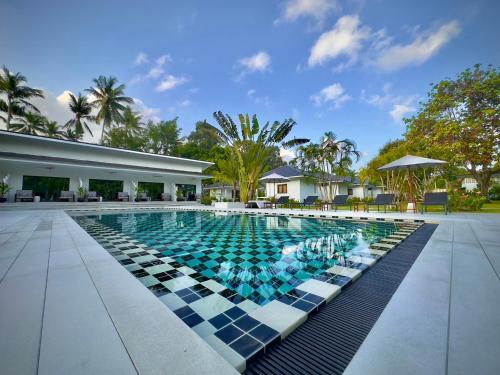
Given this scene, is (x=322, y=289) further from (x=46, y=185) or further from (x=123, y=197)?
(x=46, y=185)

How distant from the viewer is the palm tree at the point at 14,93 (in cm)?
2506

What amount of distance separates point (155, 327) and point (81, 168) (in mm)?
19578

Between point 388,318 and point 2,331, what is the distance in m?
2.95

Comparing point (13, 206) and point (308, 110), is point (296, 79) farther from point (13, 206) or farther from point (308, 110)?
point (13, 206)

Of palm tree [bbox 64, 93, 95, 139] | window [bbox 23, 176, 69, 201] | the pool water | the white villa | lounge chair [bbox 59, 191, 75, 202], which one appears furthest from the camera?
palm tree [bbox 64, 93, 95, 139]

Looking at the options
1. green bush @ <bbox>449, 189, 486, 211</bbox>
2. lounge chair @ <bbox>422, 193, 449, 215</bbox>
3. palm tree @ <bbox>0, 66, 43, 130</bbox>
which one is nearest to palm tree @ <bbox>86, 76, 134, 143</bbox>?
palm tree @ <bbox>0, 66, 43, 130</bbox>

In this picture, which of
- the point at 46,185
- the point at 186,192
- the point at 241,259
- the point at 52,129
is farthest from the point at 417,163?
the point at 52,129

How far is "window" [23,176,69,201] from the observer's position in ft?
53.3

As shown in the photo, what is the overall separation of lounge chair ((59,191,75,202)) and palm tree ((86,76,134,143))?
15.1m

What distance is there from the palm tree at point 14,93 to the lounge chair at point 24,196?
18826mm

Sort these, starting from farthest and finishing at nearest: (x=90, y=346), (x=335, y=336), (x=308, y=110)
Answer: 1. (x=308, y=110)
2. (x=335, y=336)
3. (x=90, y=346)

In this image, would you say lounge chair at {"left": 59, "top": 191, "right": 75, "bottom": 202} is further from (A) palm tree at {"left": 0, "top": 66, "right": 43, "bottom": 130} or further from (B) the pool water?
(A) palm tree at {"left": 0, "top": 66, "right": 43, "bottom": 130}

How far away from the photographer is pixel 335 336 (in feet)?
5.79

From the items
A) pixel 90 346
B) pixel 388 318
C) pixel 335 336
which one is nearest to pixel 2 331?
pixel 90 346
